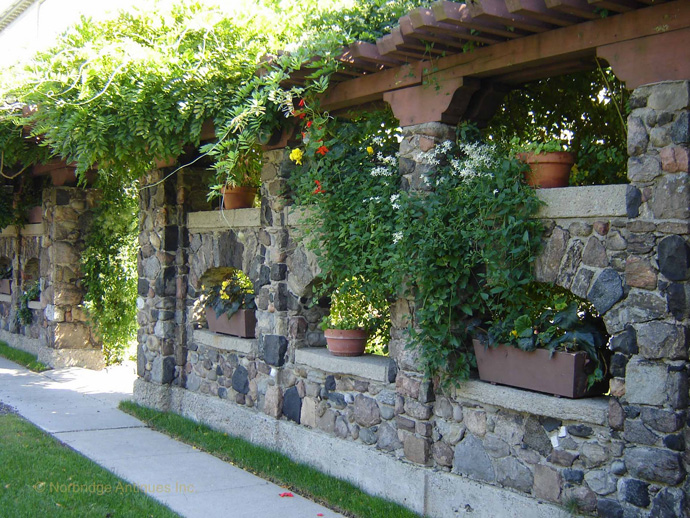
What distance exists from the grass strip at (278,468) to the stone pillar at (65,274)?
2905 millimetres

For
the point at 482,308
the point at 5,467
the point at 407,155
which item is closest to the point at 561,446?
the point at 482,308

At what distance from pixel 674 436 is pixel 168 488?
3.27 m

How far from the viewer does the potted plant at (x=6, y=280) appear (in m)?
11.7

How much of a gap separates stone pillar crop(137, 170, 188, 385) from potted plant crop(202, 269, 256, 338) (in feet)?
1.29

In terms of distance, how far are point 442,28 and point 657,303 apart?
1755 millimetres

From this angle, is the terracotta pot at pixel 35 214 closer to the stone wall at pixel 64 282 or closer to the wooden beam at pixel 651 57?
the stone wall at pixel 64 282

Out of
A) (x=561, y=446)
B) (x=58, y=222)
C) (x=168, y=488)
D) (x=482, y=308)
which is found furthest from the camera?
(x=58, y=222)

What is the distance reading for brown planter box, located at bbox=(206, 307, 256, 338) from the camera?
6406 millimetres

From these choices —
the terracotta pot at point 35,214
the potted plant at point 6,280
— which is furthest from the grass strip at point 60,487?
the potted plant at point 6,280

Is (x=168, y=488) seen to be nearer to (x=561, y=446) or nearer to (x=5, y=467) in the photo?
(x=5, y=467)

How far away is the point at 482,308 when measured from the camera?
4.38m

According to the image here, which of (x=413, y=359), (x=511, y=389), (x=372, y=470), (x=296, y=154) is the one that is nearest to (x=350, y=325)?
(x=413, y=359)

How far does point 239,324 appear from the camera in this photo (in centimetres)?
646

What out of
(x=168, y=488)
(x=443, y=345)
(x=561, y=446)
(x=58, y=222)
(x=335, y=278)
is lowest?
(x=168, y=488)
